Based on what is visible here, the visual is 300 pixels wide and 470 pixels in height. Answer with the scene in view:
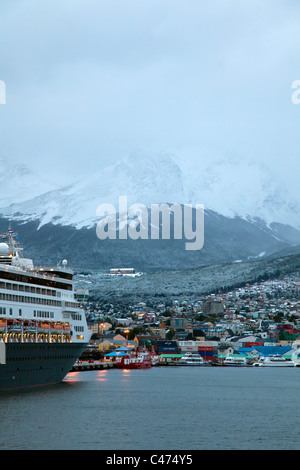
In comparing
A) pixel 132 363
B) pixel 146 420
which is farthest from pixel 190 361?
pixel 146 420

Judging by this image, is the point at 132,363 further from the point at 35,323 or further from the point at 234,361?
the point at 35,323

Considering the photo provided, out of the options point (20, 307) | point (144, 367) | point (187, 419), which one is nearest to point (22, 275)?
point (20, 307)

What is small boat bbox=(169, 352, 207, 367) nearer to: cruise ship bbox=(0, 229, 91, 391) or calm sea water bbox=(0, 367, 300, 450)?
calm sea water bbox=(0, 367, 300, 450)

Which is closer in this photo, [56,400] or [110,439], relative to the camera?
[110,439]

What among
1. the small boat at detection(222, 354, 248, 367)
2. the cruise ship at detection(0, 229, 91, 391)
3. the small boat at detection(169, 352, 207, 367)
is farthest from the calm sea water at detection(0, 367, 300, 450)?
the small boat at detection(222, 354, 248, 367)

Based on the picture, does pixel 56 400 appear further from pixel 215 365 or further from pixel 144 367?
pixel 215 365

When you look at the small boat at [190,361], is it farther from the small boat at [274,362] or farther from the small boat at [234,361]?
the small boat at [274,362]
